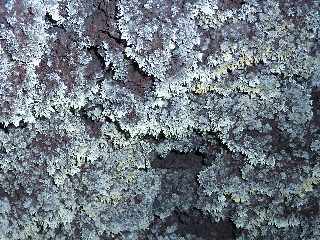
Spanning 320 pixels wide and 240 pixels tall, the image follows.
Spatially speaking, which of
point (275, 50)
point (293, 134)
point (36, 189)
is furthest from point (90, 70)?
point (293, 134)

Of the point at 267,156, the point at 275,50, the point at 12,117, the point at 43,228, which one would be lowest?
the point at 43,228

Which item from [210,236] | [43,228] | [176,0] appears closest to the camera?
[176,0]

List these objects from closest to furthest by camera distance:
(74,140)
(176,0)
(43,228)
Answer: (176,0), (74,140), (43,228)

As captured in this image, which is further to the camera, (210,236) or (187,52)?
(210,236)

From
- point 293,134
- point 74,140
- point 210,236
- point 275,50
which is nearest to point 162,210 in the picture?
point 210,236

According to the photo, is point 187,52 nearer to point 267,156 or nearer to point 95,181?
point 267,156

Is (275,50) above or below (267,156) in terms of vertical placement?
above
